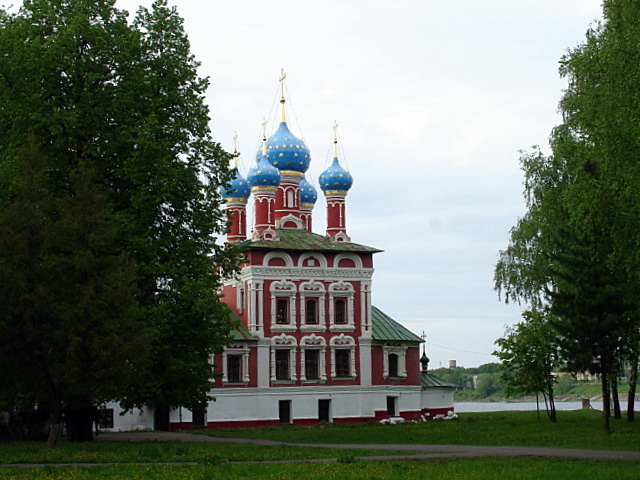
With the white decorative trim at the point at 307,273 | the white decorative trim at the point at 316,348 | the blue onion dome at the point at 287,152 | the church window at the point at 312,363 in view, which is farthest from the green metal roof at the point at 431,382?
the blue onion dome at the point at 287,152

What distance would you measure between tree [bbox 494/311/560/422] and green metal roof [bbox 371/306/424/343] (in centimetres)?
729

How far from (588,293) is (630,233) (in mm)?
4320

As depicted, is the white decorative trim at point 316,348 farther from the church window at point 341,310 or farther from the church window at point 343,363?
the church window at point 341,310

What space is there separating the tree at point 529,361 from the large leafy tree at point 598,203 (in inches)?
185

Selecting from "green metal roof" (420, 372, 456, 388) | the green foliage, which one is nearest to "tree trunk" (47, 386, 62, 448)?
the green foliage

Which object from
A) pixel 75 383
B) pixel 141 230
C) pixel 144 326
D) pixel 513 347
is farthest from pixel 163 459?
pixel 513 347

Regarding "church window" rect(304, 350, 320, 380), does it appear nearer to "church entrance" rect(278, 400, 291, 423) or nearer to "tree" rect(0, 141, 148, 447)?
"church entrance" rect(278, 400, 291, 423)

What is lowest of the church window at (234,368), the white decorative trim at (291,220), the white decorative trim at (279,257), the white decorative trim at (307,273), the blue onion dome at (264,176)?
the church window at (234,368)

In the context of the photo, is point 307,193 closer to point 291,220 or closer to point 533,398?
point 291,220

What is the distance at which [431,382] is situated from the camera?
5022 cm

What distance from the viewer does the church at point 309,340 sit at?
148 ft

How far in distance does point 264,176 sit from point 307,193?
7.55m

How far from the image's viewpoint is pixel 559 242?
2911 centimetres

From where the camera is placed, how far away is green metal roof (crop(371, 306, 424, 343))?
159 feet
